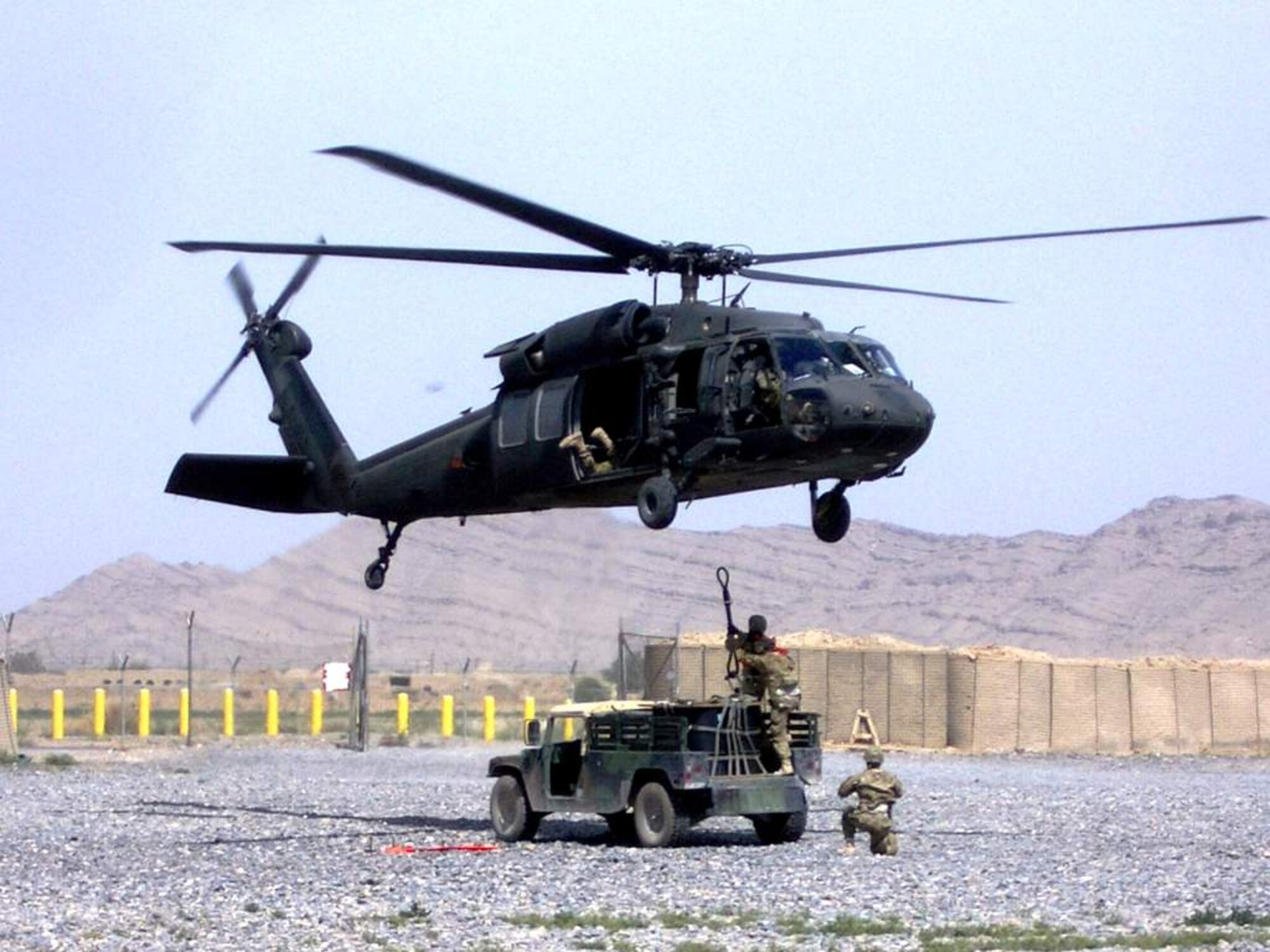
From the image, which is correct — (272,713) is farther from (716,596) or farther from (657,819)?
(716,596)

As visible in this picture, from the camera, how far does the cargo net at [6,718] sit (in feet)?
Result: 118

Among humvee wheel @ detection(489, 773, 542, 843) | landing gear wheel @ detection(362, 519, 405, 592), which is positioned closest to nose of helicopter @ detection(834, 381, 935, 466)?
humvee wheel @ detection(489, 773, 542, 843)

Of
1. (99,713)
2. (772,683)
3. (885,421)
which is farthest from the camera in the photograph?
(99,713)

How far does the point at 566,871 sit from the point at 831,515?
16.0 ft

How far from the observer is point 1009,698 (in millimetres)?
41844

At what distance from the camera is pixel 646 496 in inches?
781

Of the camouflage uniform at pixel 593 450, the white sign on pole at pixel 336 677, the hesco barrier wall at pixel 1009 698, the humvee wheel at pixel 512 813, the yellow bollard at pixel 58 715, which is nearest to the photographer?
the camouflage uniform at pixel 593 450

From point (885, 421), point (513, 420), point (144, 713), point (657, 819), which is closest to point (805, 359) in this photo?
point (885, 421)

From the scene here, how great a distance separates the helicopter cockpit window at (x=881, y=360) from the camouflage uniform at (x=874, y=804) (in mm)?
3476

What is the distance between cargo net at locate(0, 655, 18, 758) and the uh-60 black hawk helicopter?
1458 cm

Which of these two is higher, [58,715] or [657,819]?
Answer: [58,715]

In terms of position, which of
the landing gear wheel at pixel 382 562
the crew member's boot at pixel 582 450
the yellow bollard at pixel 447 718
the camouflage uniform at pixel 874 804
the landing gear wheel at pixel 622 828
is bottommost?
→ the landing gear wheel at pixel 622 828

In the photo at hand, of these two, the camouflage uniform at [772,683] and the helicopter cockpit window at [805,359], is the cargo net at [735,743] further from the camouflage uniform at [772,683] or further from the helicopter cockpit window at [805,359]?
the helicopter cockpit window at [805,359]

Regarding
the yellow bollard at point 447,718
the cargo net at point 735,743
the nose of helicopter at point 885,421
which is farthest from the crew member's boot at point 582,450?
the yellow bollard at point 447,718
